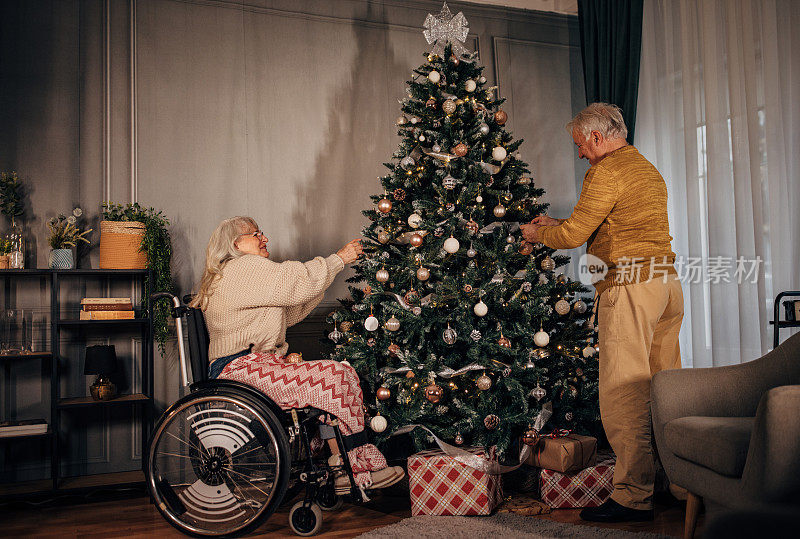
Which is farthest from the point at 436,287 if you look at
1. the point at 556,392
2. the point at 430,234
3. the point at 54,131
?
the point at 54,131

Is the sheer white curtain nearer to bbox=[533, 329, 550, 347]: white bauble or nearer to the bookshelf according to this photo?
bbox=[533, 329, 550, 347]: white bauble

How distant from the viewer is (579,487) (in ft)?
8.80

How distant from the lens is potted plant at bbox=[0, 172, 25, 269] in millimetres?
3285

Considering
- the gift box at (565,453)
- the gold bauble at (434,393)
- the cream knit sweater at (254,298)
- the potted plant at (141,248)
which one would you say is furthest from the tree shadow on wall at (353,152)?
the gift box at (565,453)

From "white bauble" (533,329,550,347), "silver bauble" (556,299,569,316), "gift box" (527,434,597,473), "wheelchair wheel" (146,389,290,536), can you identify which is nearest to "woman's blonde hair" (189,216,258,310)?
"wheelchair wheel" (146,389,290,536)

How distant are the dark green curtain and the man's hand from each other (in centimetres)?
151

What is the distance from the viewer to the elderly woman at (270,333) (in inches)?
96.6

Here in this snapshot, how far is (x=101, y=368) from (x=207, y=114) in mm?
1606

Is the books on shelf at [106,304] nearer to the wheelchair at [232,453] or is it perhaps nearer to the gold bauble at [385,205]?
the wheelchair at [232,453]

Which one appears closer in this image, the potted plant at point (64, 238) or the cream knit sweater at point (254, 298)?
the cream knit sweater at point (254, 298)

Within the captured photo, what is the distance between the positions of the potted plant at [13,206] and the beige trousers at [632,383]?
9.60 feet

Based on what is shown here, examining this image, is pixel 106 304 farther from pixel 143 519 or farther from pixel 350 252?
pixel 350 252

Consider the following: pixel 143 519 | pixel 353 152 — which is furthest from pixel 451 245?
pixel 143 519

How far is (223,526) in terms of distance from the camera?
2592 millimetres
